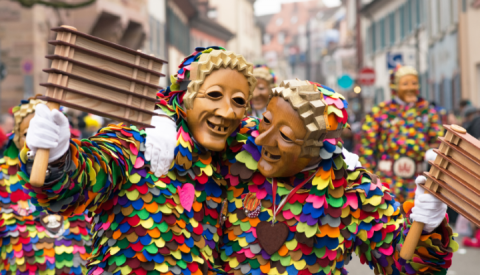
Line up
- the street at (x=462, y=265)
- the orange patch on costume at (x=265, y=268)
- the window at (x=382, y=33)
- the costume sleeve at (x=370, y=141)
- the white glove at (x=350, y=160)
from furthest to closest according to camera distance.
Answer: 1. the window at (x=382, y=33)
2. the street at (x=462, y=265)
3. the costume sleeve at (x=370, y=141)
4. the white glove at (x=350, y=160)
5. the orange patch on costume at (x=265, y=268)

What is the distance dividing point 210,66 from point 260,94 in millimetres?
3627

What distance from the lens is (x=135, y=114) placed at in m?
3.01

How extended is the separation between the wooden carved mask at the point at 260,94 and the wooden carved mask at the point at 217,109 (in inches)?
138

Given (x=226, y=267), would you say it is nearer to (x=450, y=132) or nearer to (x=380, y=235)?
(x=380, y=235)

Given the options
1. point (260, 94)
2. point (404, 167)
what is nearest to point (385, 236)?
point (404, 167)

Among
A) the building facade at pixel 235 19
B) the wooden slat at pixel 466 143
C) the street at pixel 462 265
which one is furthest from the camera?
the building facade at pixel 235 19

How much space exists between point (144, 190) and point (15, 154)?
193cm

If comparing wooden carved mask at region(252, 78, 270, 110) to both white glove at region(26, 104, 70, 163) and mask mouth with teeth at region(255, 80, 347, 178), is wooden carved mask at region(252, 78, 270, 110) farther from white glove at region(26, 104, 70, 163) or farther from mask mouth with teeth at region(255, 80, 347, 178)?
white glove at region(26, 104, 70, 163)

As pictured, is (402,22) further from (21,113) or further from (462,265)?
(21,113)

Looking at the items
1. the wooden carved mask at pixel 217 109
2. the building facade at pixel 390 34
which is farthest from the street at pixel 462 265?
the building facade at pixel 390 34

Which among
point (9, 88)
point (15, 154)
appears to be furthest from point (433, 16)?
point (15, 154)

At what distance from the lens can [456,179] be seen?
314 centimetres

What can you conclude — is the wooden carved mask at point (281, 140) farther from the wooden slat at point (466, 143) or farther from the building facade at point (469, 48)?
the building facade at point (469, 48)

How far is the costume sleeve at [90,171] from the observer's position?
2.82m
